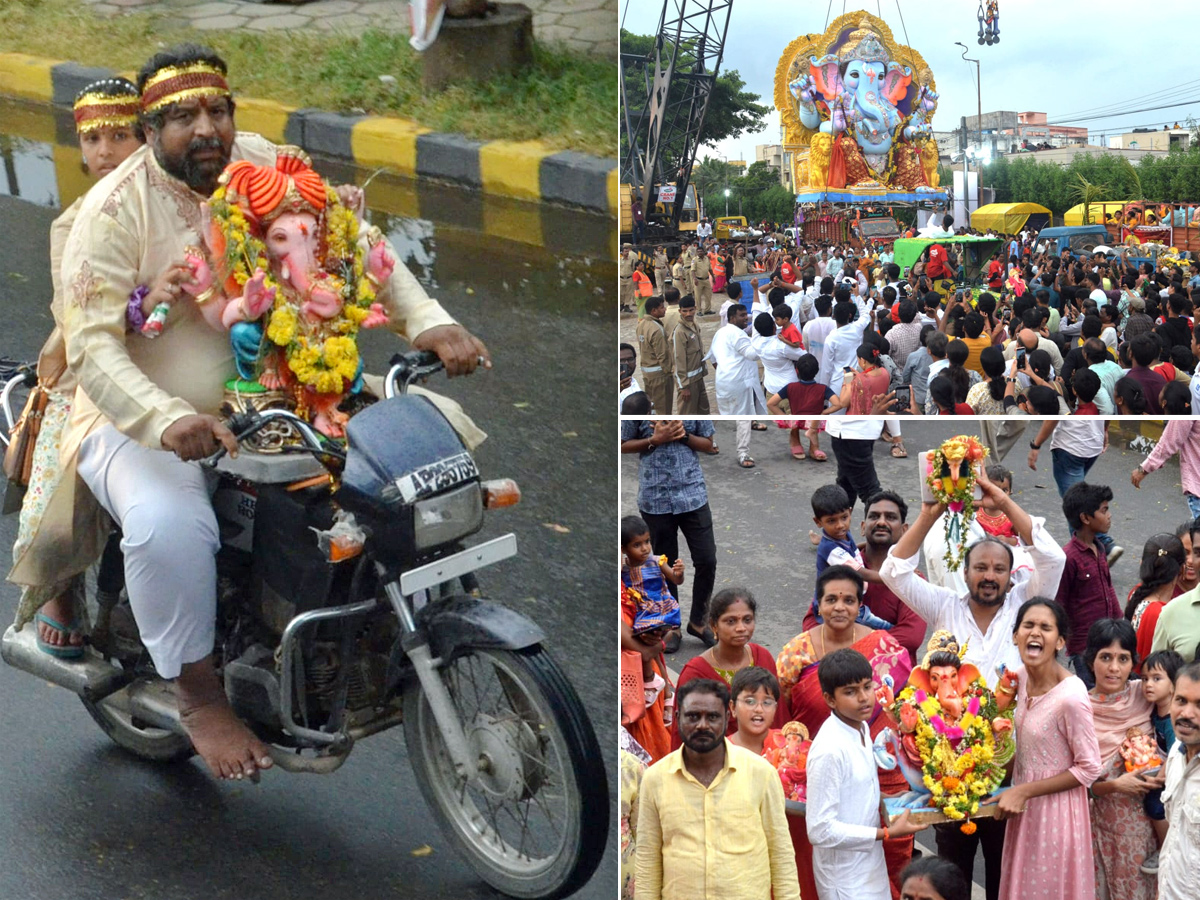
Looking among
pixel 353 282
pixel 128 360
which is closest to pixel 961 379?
pixel 353 282

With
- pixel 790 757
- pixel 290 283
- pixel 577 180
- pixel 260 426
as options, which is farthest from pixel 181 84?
pixel 577 180

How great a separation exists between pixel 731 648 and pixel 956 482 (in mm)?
707

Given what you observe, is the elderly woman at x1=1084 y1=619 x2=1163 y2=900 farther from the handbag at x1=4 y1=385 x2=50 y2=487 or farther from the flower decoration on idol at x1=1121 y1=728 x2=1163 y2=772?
the handbag at x1=4 y1=385 x2=50 y2=487

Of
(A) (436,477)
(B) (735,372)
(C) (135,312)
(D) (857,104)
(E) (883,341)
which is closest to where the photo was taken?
(A) (436,477)

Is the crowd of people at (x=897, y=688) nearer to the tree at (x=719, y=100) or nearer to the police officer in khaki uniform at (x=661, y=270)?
the police officer in khaki uniform at (x=661, y=270)

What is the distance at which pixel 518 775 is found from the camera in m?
2.65

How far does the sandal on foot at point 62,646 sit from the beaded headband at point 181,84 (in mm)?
1206

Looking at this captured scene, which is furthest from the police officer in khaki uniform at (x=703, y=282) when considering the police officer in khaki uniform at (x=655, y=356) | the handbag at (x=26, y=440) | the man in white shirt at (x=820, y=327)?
the handbag at (x=26, y=440)

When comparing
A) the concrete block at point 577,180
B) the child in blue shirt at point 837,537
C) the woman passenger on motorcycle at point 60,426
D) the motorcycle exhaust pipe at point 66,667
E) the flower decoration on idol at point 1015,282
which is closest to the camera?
the woman passenger on motorcycle at point 60,426

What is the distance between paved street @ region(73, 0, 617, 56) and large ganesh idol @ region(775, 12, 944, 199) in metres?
1.44

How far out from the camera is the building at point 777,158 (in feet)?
12.7

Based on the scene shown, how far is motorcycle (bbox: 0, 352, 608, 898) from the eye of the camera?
252 cm

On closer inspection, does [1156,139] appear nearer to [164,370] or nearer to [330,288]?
[330,288]

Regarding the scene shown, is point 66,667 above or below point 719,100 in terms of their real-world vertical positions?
below
